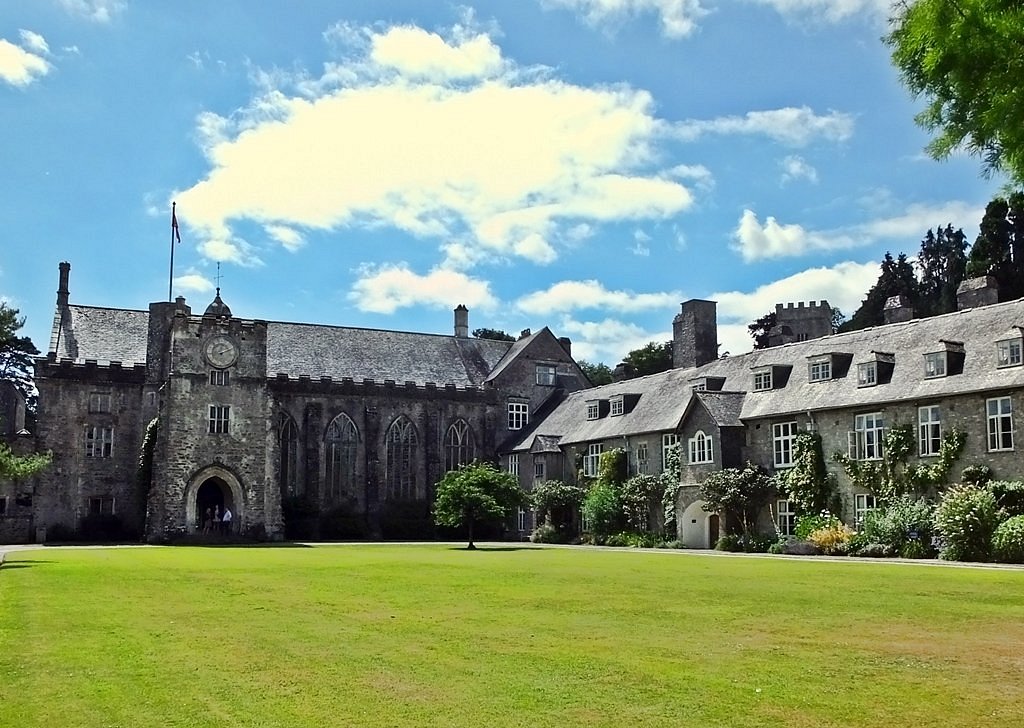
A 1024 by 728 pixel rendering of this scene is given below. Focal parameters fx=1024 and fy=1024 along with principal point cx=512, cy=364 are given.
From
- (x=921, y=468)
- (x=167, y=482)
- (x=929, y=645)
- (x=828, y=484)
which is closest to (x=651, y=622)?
(x=929, y=645)

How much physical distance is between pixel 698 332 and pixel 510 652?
41.9 meters

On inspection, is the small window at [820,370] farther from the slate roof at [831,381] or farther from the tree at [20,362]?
the tree at [20,362]

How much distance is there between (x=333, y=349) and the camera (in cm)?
6056

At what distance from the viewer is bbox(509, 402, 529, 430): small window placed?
6228 centimetres

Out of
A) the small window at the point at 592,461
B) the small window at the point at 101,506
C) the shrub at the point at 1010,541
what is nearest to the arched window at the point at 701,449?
the small window at the point at 592,461

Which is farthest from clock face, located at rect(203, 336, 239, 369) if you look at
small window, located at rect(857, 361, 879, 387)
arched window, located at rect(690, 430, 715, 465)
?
small window, located at rect(857, 361, 879, 387)

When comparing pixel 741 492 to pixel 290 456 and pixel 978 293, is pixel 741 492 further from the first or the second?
pixel 290 456

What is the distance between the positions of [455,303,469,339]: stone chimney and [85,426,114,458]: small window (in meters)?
22.8

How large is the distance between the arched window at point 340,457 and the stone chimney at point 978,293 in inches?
1257

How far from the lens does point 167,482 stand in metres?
48.1

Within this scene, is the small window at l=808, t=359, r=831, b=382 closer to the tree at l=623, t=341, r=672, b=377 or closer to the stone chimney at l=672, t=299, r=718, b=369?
the stone chimney at l=672, t=299, r=718, b=369

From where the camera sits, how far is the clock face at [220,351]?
4997 cm

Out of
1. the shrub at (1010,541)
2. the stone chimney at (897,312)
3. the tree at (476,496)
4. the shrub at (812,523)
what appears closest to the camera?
the shrub at (1010,541)

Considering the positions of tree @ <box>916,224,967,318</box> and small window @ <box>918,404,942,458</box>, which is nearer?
small window @ <box>918,404,942,458</box>
